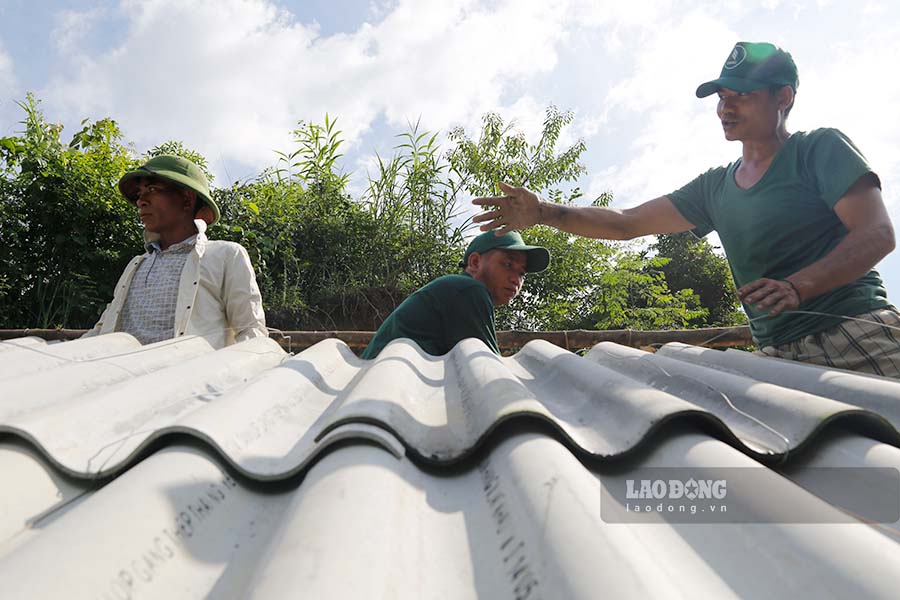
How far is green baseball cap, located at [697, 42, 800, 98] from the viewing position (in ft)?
7.42

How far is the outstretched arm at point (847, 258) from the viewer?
1697 mm

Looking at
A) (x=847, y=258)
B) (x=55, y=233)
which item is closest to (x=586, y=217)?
(x=847, y=258)

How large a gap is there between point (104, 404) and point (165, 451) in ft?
1.22

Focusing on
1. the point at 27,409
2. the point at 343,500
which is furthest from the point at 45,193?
the point at 343,500

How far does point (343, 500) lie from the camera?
70cm

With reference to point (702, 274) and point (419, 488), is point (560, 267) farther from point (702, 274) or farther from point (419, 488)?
point (702, 274)

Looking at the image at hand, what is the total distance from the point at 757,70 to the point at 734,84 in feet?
0.34

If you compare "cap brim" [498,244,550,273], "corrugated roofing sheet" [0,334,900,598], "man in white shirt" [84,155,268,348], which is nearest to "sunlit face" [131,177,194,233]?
"man in white shirt" [84,155,268,348]

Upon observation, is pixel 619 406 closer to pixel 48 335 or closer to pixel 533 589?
pixel 533 589

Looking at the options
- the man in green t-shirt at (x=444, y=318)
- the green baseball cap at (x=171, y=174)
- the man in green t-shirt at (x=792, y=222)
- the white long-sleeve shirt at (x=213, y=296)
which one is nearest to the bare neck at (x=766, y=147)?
the man in green t-shirt at (x=792, y=222)

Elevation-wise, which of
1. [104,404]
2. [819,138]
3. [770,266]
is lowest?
[104,404]

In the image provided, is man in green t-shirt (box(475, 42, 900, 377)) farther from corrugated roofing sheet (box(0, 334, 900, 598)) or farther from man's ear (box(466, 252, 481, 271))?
man's ear (box(466, 252, 481, 271))

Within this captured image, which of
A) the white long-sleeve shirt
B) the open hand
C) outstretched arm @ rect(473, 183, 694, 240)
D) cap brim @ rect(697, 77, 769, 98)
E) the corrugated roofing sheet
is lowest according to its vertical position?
the corrugated roofing sheet

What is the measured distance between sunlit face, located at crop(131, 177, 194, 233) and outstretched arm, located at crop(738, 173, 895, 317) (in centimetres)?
296
